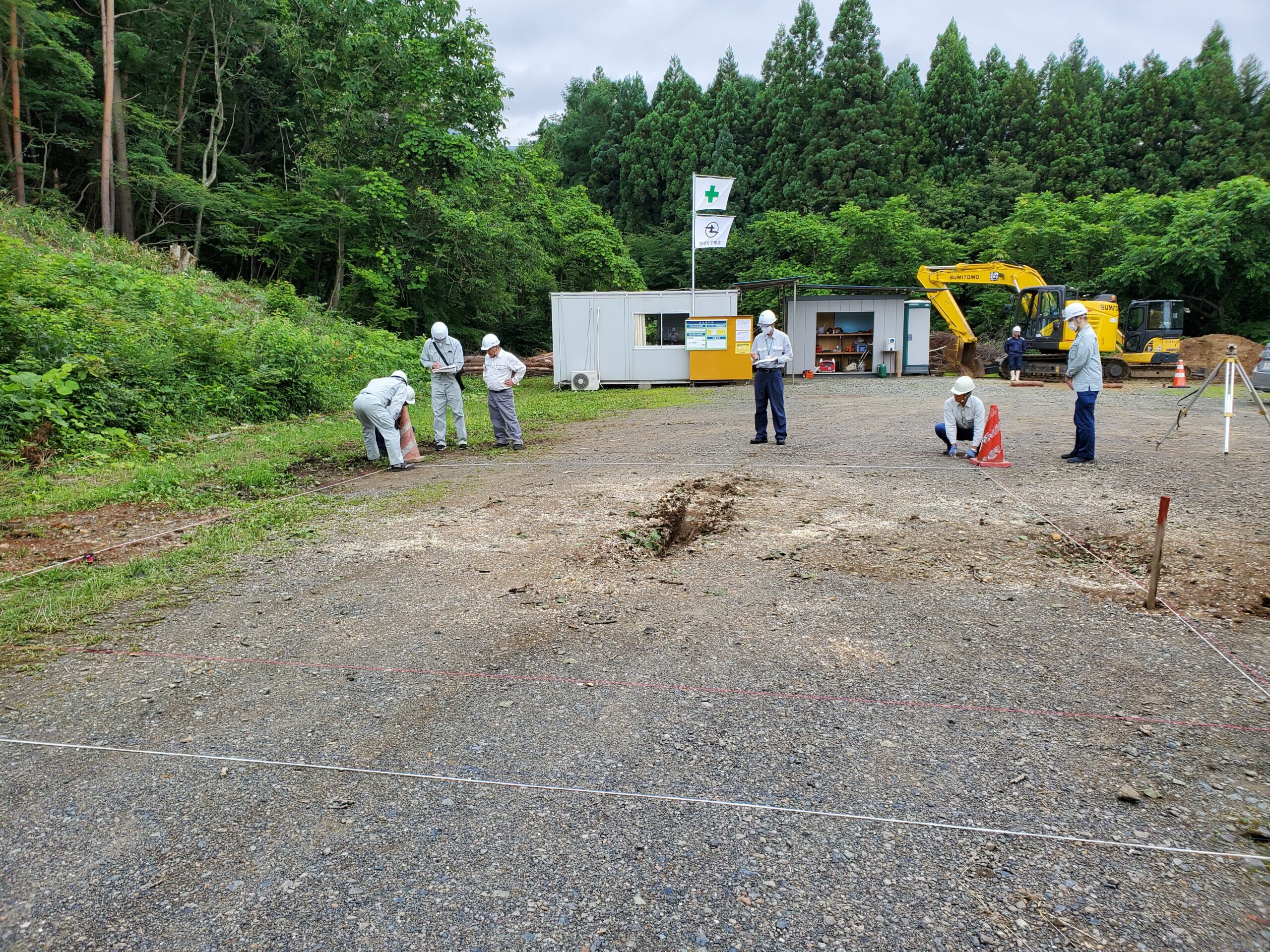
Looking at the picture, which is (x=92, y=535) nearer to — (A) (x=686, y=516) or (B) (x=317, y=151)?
(A) (x=686, y=516)

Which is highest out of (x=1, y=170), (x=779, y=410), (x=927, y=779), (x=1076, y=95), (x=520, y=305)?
(x=1076, y=95)

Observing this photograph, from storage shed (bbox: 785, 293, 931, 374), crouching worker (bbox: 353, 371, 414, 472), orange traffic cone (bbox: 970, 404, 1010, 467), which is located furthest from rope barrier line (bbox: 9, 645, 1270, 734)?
storage shed (bbox: 785, 293, 931, 374)

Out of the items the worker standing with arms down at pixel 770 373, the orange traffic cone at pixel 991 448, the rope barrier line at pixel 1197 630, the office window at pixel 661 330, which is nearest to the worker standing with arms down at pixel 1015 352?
the office window at pixel 661 330

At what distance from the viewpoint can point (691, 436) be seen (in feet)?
38.7

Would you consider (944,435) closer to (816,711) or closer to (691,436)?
(691,436)

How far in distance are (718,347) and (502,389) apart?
12444 millimetres

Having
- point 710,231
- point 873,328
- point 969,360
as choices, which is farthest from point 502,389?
point 969,360

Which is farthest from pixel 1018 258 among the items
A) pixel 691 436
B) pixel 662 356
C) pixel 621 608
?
pixel 621 608

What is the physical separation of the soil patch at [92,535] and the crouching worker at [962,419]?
26.3ft

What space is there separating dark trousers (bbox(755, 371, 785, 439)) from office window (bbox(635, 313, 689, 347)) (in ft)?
39.6

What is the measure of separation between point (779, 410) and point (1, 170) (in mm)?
22385

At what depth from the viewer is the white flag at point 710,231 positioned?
2195cm

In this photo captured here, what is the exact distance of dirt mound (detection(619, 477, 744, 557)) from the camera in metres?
5.94

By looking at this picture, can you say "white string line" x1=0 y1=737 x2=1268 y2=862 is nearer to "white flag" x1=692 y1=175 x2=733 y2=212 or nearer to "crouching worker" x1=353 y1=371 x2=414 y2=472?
"crouching worker" x1=353 y1=371 x2=414 y2=472
